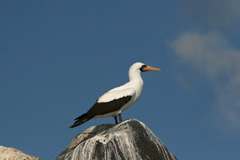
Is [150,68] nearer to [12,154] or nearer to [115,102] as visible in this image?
[115,102]

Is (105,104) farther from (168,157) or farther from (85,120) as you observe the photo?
(168,157)

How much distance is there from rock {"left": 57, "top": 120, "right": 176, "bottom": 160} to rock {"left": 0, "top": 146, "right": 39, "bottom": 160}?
1.15 metres

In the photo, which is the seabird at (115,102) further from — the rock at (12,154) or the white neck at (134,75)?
the rock at (12,154)

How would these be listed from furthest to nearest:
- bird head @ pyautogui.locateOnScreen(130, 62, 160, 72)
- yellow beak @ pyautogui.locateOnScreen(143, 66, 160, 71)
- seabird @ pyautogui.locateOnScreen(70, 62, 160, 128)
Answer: yellow beak @ pyautogui.locateOnScreen(143, 66, 160, 71), bird head @ pyautogui.locateOnScreen(130, 62, 160, 72), seabird @ pyautogui.locateOnScreen(70, 62, 160, 128)

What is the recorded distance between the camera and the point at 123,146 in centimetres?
1639

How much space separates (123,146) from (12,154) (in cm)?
332

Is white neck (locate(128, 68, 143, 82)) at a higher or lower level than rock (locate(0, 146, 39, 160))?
higher

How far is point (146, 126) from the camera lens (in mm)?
17141

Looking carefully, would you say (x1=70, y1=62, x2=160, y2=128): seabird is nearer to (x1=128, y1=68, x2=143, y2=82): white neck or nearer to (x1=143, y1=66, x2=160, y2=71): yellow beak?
(x1=128, y1=68, x2=143, y2=82): white neck

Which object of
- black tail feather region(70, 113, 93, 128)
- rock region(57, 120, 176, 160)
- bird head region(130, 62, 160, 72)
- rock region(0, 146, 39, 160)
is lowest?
rock region(57, 120, 176, 160)

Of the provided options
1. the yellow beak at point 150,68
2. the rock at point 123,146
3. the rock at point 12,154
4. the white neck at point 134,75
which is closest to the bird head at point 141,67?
the yellow beak at point 150,68

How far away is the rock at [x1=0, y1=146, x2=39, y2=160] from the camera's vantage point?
16781 millimetres

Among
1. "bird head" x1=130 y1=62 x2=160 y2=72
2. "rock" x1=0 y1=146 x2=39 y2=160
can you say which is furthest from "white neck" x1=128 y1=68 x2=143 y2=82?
"rock" x1=0 y1=146 x2=39 y2=160

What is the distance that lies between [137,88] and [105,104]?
3.96 ft
